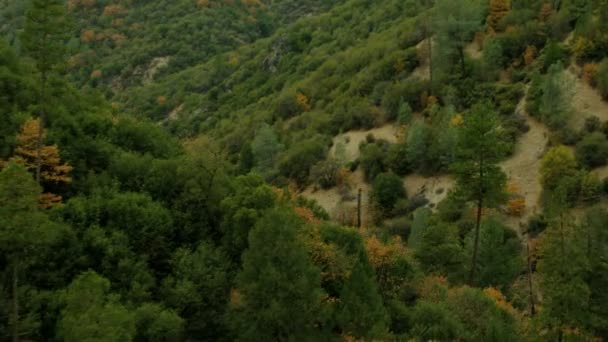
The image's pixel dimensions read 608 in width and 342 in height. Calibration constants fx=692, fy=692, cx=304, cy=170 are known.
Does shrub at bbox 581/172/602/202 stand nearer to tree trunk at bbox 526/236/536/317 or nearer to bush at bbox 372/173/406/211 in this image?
tree trunk at bbox 526/236/536/317

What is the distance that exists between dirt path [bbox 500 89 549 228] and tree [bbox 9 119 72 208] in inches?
1605

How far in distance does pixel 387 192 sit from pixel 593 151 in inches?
824

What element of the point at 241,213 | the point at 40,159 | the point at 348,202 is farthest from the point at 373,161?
the point at 40,159

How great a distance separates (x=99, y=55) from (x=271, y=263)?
141039mm

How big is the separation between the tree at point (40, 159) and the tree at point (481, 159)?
24.5 m

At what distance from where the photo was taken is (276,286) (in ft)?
113

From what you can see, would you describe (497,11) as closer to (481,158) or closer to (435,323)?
(481,158)

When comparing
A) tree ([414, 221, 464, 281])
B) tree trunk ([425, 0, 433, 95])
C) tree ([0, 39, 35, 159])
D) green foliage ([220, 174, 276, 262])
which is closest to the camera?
green foliage ([220, 174, 276, 262])

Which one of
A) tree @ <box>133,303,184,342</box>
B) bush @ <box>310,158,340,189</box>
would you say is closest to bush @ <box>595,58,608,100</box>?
bush @ <box>310,158,340,189</box>

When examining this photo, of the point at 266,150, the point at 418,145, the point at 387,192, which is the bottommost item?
the point at 266,150

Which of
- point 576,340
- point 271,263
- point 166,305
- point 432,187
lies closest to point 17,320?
point 166,305

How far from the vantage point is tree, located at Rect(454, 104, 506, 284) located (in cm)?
4244

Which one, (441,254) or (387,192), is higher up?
(441,254)

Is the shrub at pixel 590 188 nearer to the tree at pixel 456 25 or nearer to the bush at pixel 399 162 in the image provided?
the bush at pixel 399 162
